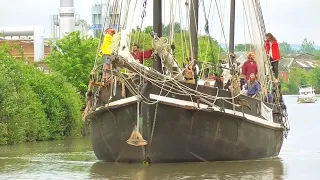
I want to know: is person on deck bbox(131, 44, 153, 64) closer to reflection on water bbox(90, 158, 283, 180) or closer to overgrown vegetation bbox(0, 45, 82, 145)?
reflection on water bbox(90, 158, 283, 180)

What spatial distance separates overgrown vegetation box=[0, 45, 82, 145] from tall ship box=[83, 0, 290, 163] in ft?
46.3

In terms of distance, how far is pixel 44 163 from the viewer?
28.3 meters

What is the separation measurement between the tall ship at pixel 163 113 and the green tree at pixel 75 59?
32.5 metres

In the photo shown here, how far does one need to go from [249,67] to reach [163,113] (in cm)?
617

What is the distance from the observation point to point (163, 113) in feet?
82.3

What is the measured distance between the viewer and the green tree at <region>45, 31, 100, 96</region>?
60.6m

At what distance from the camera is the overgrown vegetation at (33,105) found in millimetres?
41531

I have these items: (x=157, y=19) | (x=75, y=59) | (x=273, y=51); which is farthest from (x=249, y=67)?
(x=75, y=59)

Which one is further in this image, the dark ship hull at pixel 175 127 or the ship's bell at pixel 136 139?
the dark ship hull at pixel 175 127

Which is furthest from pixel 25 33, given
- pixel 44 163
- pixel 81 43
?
pixel 44 163

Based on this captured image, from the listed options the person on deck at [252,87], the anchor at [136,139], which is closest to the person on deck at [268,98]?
the person on deck at [252,87]

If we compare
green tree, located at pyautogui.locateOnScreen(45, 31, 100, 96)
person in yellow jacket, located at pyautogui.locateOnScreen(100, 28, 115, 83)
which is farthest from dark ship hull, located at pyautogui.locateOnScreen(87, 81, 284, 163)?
green tree, located at pyautogui.locateOnScreen(45, 31, 100, 96)

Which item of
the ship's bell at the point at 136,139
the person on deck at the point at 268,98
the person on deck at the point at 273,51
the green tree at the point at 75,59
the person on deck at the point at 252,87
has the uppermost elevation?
the green tree at the point at 75,59

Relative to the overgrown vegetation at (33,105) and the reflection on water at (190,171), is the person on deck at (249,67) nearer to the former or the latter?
the reflection on water at (190,171)
